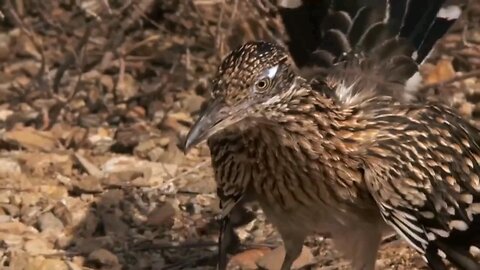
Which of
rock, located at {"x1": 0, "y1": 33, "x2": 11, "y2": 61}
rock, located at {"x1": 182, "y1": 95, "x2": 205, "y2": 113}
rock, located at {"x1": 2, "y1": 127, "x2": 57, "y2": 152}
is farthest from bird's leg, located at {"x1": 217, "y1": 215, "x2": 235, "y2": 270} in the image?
rock, located at {"x1": 0, "y1": 33, "x2": 11, "y2": 61}

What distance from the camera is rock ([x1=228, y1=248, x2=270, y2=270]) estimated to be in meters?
5.53

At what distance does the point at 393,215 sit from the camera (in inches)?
177

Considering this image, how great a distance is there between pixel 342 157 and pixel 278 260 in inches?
40.7

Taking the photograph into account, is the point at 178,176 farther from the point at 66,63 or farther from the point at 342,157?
the point at 342,157

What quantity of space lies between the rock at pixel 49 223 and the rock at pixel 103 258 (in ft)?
0.93

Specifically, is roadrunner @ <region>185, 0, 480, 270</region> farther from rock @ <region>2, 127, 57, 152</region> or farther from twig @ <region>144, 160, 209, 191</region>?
rock @ <region>2, 127, 57, 152</region>

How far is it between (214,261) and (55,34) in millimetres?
2386

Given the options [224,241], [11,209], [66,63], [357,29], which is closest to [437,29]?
[357,29]

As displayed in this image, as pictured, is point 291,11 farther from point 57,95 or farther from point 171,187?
point 57,95

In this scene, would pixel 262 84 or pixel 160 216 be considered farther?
pixel 160 216

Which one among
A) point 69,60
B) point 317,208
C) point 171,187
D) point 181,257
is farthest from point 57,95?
point 317,208

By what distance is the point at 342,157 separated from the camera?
4.58 m

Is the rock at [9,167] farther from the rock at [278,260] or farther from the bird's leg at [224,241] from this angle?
the bird's leg at [224,241]

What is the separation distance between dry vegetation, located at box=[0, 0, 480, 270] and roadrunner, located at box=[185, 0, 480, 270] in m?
0.76
